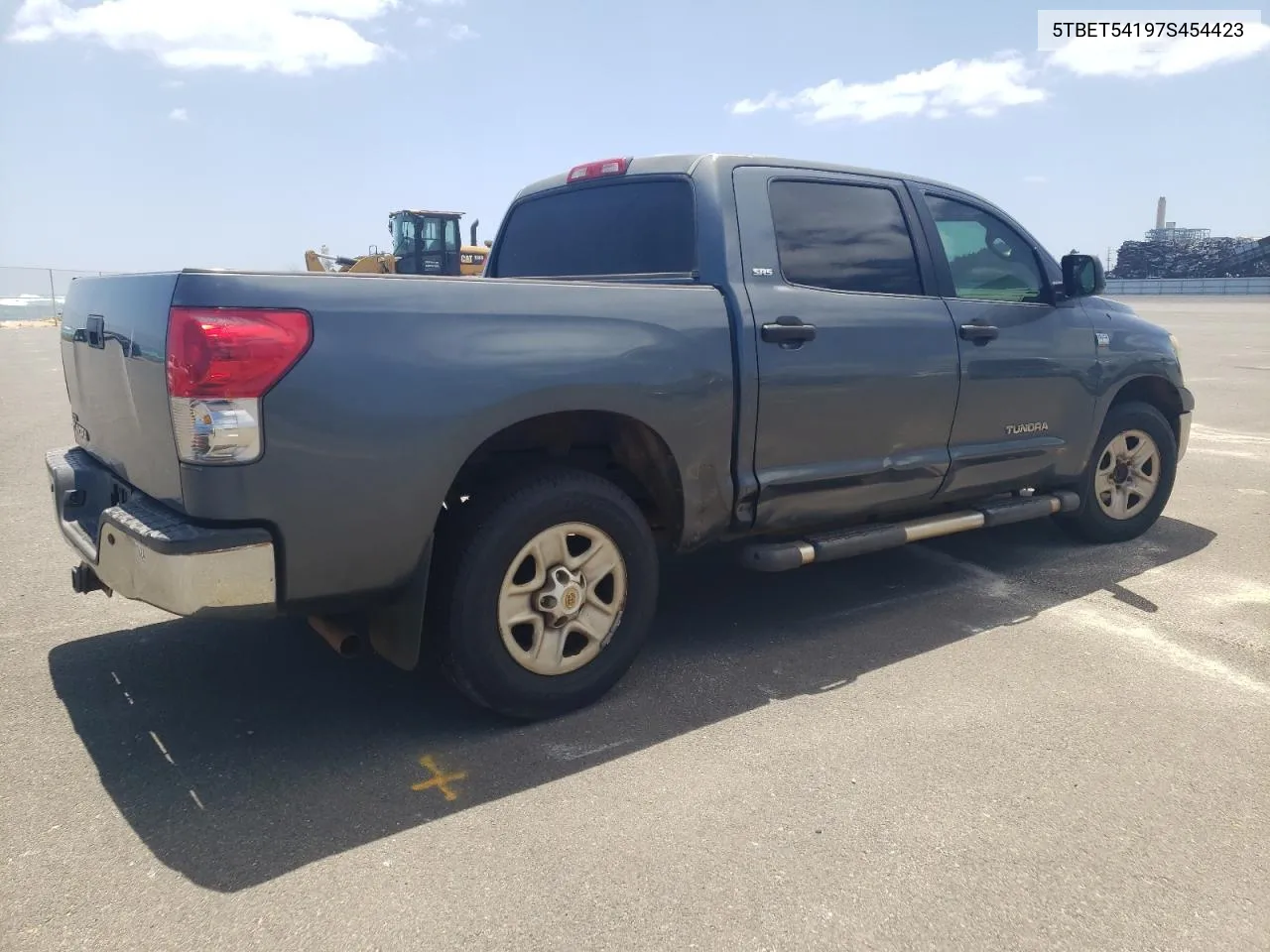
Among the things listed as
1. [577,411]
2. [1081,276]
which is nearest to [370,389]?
[577,411]

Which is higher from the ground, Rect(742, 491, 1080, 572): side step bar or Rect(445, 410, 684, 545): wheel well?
Rect(445, 410, 684, 545): wheel well

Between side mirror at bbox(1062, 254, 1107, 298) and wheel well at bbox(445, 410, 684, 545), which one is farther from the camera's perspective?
side mirror at bbox(1062, 254, 1107, 298)

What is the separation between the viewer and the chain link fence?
127ft

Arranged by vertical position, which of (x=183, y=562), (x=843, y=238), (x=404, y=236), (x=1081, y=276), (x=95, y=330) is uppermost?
(x=404, y=236)

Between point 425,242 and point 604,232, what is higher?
point 425,242

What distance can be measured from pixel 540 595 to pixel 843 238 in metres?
2.08

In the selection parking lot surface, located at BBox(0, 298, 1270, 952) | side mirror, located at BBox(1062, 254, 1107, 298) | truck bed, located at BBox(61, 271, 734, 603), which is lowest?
parking lot surface, located at BBox(0, 298, 1270, 952)

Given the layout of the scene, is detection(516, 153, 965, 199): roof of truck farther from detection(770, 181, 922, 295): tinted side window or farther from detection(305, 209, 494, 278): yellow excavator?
detection(305, 209, 494, 278): yellow excavator

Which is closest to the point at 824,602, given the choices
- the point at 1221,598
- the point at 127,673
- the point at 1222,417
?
the point at 1221,598

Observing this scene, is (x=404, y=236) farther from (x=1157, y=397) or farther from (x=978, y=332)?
(x=978, y=332)

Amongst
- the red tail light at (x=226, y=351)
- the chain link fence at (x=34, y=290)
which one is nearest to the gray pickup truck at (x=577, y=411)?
the red tail light at (x=226, y=351)

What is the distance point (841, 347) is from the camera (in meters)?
3.99

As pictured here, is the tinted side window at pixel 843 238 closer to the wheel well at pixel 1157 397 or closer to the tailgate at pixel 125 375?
the wheel well at pixel 1157 397

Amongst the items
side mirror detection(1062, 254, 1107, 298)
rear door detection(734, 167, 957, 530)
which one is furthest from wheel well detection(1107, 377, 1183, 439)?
rear door detection(734, 167, 957, 530)
